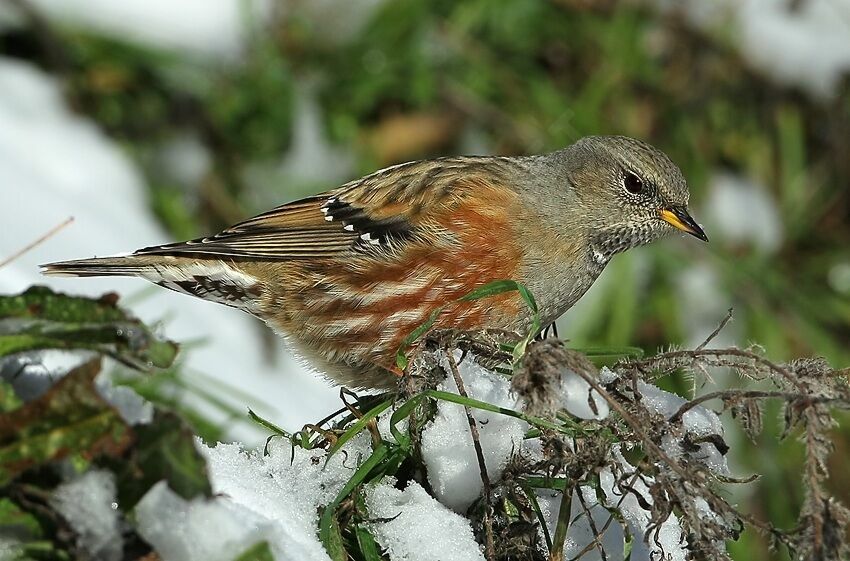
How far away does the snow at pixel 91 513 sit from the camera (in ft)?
5.26

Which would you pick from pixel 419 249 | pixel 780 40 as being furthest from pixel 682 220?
pixel 780 40

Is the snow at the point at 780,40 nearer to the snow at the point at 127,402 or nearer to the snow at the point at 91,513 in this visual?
the snow at the point at 127,402

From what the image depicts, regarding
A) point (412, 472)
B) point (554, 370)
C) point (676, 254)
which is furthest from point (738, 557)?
point (554, 370)

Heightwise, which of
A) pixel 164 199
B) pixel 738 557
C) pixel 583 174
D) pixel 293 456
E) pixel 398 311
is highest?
pixel 164 199

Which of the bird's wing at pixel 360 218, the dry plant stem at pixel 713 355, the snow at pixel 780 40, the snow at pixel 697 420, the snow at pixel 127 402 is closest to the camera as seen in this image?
the snow at pixel 127 402

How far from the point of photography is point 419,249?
12.0 ft

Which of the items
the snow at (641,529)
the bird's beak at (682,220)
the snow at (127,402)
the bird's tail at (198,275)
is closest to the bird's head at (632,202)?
the bird's beak at (682,220)

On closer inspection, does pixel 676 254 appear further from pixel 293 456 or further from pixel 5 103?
pixel 293 456

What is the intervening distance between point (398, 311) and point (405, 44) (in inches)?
116

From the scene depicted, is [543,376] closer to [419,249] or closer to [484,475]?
[484,475]

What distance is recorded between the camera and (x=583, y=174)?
407 cm

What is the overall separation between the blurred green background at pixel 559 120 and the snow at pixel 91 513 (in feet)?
12.8

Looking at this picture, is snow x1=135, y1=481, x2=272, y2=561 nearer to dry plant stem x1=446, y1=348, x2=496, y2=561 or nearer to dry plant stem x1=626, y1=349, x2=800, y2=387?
dry plant stem x1=446, y1=348, x2=496, y2=561

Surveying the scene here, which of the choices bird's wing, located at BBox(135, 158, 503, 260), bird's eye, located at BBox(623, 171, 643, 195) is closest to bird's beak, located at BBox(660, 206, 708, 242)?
bird's eye, located at BBox(623, 171, 643, 195)
